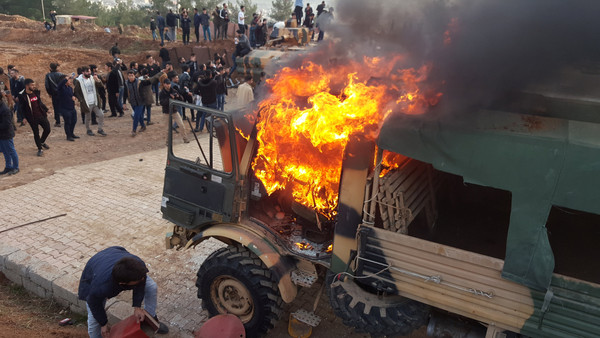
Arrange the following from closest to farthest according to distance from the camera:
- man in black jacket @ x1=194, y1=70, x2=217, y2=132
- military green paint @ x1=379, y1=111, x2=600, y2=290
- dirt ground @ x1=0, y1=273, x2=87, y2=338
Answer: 1. military green paint @ x1=379, y1=111, x2=600, y2=290
2. dirt ground @ x1=0, y1=273, x2=87, y2=338
3. man in black jacket @ x1=194, y1=70, x2=217, y2=132

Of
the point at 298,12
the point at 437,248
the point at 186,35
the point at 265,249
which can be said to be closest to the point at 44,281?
the point at 265,249

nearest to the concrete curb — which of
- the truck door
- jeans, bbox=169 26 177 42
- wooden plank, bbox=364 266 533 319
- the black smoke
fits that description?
the truck door

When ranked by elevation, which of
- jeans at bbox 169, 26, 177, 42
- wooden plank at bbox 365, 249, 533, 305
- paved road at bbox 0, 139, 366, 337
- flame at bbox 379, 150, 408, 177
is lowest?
paved road at bbox 0, 139, 366, 337

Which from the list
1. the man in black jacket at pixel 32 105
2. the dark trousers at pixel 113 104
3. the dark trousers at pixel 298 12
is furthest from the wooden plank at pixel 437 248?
the dark trousers at pixel 298 12

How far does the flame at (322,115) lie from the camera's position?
155 inches

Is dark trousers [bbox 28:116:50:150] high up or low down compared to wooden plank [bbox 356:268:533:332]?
down

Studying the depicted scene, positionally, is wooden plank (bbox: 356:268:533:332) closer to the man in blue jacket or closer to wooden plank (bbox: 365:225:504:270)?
wooden plank (bbox: 365:225:504:270)

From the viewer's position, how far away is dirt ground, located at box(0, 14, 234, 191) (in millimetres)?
10836

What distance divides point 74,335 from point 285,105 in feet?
12.3

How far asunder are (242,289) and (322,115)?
219 centimetres

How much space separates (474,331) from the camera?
407cm

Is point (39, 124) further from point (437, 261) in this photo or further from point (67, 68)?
point (67, 68)

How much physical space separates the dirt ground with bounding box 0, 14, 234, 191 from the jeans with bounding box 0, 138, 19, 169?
0.25 metres

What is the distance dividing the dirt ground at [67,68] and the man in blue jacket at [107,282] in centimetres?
625
